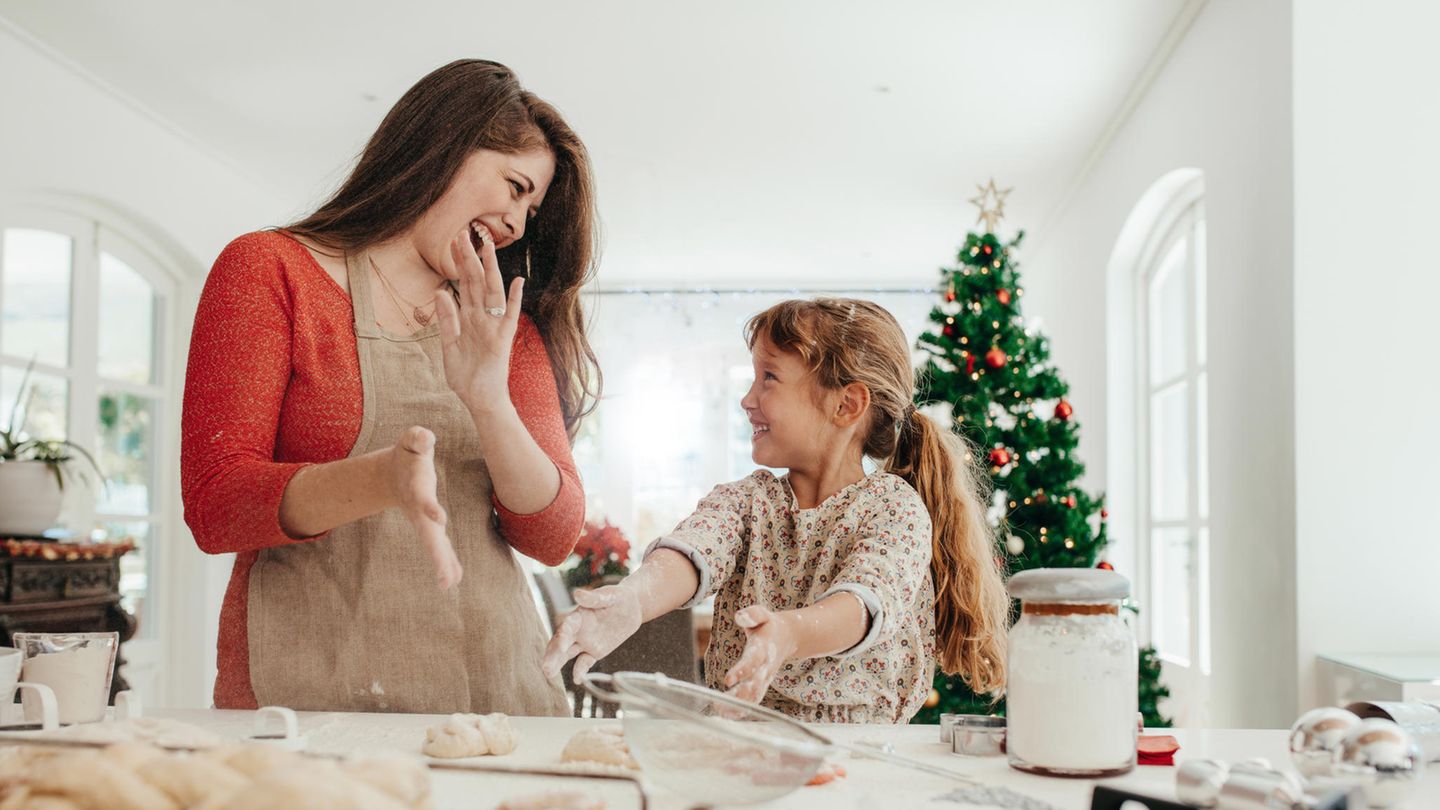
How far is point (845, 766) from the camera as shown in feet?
3.08

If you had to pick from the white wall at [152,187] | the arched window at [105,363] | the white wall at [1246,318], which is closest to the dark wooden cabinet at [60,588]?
the arched window at [105,363]

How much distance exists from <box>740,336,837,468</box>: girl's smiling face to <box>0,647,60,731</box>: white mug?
0.76 m

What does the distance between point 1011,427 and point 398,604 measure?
10.2ft

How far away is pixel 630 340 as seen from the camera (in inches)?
337

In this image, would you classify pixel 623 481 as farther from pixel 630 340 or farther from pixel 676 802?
pixel 676 802

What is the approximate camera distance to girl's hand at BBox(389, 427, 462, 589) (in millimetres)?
952

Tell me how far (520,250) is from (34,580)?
262 centimetres

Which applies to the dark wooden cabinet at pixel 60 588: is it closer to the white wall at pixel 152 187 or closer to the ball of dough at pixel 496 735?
the white wall at pixel 152 187

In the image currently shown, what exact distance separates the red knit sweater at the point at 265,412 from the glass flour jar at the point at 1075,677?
0.57 metres

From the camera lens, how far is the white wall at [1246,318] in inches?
116

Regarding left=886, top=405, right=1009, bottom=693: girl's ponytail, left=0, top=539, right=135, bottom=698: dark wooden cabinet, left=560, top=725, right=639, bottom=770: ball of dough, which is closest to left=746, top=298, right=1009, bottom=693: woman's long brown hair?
left=886, top=405, right=1009, bottom=693: girl's ponytail

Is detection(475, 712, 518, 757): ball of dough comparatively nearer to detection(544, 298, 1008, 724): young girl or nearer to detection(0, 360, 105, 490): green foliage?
detection(544, 298, 1008, 724): young girl

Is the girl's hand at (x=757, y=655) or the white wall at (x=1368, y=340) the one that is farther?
the white wall at (x=1368, y=340)

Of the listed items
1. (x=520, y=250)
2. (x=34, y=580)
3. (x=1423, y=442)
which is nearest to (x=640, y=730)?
(x=520, y=250)
